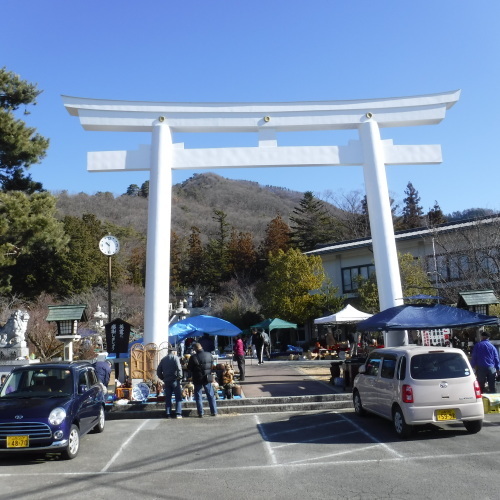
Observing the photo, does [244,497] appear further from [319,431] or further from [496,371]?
[496,371]

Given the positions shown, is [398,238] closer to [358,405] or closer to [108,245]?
[108,245]

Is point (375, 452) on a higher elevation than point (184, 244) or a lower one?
lower

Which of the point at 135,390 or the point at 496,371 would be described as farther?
the point at 135,390

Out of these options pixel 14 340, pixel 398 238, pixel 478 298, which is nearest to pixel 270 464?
pixel 14 340

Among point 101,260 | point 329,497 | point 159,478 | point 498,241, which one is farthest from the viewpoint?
point 101,260

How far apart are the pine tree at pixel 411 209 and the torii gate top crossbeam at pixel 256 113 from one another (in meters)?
46.3

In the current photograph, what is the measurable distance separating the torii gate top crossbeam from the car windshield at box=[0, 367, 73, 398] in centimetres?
846

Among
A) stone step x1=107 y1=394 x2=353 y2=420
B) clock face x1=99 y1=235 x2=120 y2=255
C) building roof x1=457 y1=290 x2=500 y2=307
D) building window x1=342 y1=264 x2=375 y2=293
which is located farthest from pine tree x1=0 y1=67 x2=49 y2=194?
building window x1=342 y1=264 x2=375 y2=293

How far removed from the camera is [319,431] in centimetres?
1012

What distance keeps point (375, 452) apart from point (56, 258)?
34873mm

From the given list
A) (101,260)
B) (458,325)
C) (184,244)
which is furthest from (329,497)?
(184,244)

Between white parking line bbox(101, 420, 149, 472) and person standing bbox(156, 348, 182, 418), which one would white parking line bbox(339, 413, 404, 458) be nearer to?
person standing bbox(156, 348, 182, 418)

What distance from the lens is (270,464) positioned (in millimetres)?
7832

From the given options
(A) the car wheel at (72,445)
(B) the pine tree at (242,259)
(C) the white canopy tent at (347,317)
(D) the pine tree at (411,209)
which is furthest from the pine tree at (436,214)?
(A) the car wheel at (72,445)
